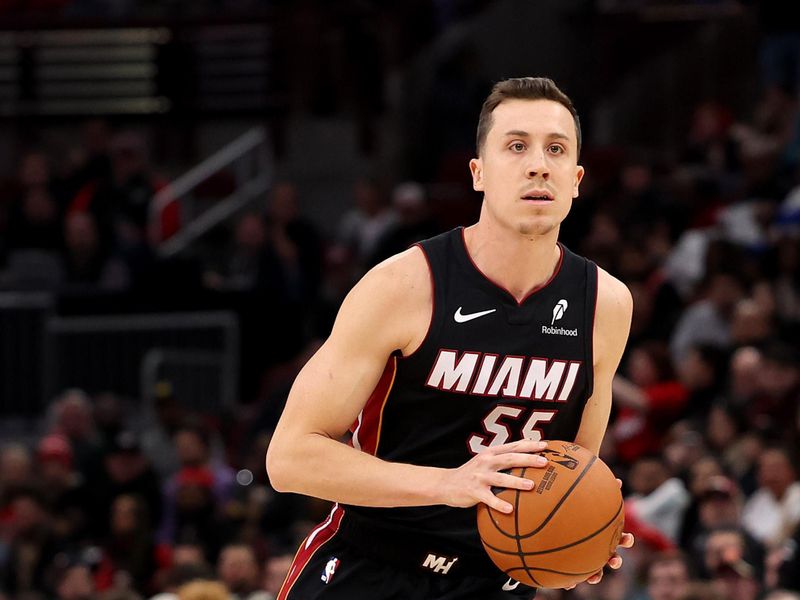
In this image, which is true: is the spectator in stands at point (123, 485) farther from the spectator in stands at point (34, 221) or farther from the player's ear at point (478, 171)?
the player's ear at point (478, 171)

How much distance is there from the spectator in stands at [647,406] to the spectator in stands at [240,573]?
270cm

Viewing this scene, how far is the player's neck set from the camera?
5020 mm

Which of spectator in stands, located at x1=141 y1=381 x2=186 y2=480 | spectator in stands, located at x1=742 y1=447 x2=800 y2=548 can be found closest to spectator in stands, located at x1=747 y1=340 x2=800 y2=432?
spectator in stands, located at x1=742 y1=447 x2=800 y2=548

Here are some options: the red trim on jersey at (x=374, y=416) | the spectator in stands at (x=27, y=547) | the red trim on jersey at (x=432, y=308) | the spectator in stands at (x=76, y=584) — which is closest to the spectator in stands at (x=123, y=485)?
the spectator in stands at (x=27, y=547)

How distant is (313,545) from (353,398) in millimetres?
700

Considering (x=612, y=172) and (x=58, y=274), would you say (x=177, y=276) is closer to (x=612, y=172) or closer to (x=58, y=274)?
(x=58, y=274)

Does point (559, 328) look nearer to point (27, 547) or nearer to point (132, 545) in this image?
point (132, 545)

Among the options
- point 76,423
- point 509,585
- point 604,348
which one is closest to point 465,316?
point 604,348

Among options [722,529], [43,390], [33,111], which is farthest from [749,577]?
[33,111]

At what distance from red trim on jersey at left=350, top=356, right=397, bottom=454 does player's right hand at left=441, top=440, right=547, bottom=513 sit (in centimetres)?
49

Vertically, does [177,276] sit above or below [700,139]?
below

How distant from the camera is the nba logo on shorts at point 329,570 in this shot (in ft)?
17.1

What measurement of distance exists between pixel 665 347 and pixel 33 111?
Answer: 900 cm

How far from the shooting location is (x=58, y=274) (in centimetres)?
1550
